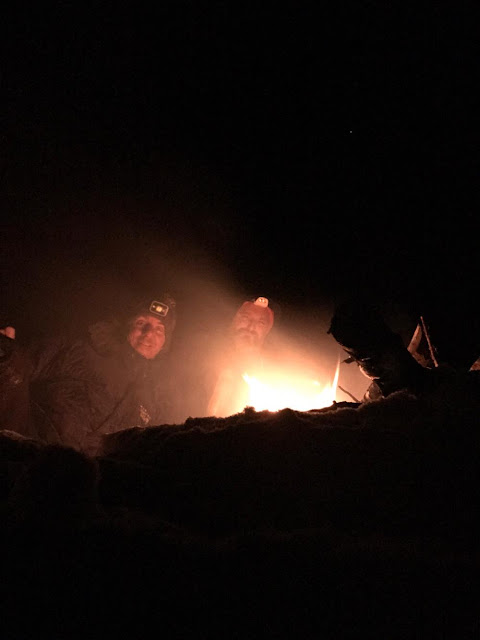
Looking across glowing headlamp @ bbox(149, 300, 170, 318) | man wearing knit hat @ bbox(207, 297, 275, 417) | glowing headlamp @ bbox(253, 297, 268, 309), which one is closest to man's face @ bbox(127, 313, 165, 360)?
glowing headlamp @ bbox(149, 300, 170, 318)

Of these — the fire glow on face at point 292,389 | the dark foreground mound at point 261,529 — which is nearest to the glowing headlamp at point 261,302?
the fire glow on face at point 292,389

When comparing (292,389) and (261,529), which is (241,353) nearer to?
(292,389)

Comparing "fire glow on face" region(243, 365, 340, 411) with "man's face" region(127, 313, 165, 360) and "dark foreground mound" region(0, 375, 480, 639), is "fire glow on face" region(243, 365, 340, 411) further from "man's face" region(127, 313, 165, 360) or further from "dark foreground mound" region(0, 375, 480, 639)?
"dark foreground mound" region(0, 375, 480, 639)

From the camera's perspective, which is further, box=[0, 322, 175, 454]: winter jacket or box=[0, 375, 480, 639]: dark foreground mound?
box=[0, 322, 175, 454]: winter jacket

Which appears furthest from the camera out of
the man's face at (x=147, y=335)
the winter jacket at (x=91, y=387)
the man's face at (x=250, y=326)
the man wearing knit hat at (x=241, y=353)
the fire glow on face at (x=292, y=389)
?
the man's face at (x=250, y=326)

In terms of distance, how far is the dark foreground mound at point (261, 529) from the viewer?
2.56ft

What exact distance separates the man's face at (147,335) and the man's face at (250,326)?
1.86m

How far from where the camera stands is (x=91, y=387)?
6.43 metres

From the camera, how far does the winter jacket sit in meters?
5.98

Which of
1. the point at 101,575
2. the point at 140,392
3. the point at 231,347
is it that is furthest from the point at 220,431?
the point at 231,347

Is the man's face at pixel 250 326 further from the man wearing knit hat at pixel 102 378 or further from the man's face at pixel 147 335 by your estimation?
the man's face at pixel 147 335

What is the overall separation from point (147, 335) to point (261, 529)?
664 centimetres

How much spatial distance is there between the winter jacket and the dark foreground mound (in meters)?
5.34

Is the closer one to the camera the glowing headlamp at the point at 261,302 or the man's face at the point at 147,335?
the man's face at the point at 147,335
